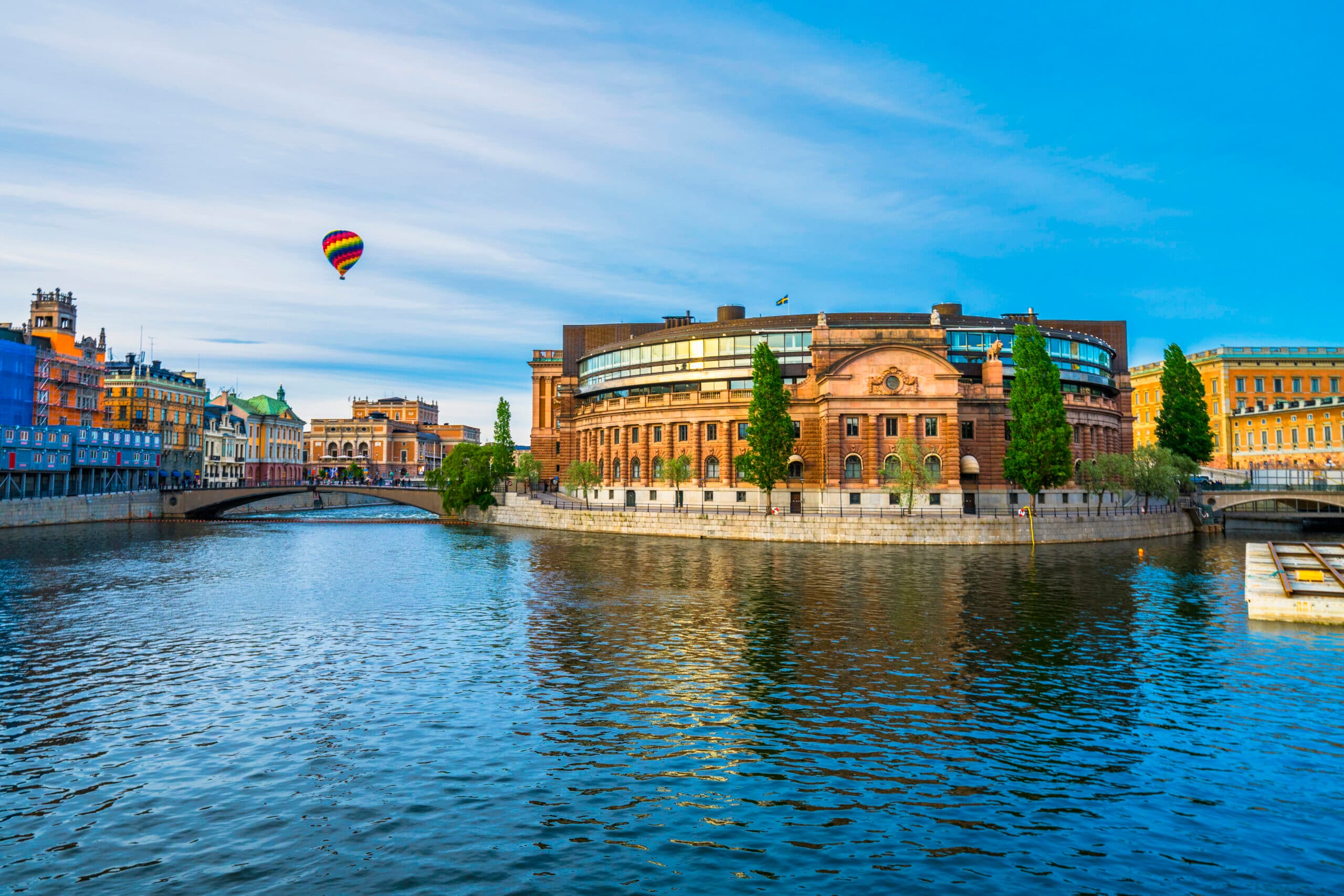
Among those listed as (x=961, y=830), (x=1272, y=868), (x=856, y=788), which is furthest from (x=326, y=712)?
(x=1272, y=868)

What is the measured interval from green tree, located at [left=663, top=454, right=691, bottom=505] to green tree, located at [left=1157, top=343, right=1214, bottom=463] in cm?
6372

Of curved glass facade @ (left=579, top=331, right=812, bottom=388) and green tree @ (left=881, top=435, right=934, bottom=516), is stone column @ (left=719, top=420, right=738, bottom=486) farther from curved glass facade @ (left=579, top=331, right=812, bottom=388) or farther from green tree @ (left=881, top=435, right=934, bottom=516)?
green tree @ (left=881, top=435, right=934, bottom=516)

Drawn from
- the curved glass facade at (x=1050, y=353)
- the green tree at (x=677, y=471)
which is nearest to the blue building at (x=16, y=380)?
the green tree at (x=677, y=471)

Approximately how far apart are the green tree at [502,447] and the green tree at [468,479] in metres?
0.92

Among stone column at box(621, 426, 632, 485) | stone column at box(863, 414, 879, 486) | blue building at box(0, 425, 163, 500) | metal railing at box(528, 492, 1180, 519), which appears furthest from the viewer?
stone column at box(621, 426, 632, 485)

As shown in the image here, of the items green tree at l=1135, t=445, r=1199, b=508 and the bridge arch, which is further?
the bridge arch

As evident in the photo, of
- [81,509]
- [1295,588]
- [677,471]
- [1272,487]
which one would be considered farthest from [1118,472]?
[81,509]

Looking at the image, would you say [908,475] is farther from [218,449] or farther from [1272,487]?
[218,449]

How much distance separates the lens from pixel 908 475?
8156 centimetres

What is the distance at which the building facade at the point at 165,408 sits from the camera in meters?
160

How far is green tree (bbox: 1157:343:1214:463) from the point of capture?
107 meters

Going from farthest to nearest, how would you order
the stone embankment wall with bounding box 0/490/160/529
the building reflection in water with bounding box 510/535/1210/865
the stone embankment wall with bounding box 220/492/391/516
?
1. the stone embankment wall with bounding box 220/492/391/516
2. the stone embankment wall with bounding box 0/490/160/529
3. the building reflection in water with bounding box 510/535/1210/865

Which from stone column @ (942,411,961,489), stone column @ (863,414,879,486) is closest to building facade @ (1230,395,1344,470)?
stone column @ (942,411,961,489)

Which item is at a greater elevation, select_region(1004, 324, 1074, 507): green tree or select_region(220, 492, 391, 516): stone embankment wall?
select_region(1004, 324, 1074, 507): green tree
